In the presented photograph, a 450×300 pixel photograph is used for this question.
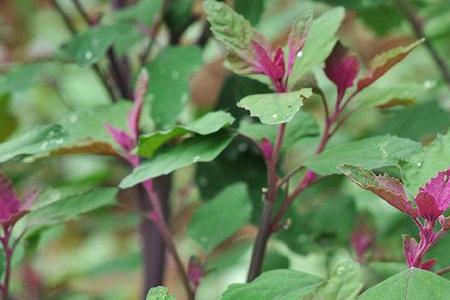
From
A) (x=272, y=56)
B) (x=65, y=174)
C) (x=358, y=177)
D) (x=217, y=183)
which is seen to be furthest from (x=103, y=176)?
(x=65, y=174)

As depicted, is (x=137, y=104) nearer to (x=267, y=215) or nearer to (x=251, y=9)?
(x=267, y=215)

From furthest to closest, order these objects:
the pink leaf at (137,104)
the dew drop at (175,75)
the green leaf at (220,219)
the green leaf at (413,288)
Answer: the dew drop at (175,75) < the green leaf at (220,219) < the pink leaf at (137,104) < the green leaf at (413,288)

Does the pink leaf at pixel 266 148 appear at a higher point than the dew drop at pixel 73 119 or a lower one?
lower

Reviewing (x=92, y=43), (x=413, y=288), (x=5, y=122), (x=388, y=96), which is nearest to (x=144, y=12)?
(x=92, y=43)

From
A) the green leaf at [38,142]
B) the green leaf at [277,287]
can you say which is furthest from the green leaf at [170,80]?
the green leaf at [277,287]

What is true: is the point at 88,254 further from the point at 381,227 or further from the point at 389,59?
the point at 389,59

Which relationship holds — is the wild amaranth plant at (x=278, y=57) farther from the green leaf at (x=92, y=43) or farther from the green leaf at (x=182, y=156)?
the green leaf at (x=92, y=43)
